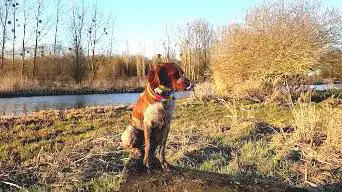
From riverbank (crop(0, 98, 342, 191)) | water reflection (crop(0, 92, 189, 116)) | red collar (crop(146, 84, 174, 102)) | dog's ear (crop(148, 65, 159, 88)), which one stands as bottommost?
water reflection (crop(0, 92, 189, 116))

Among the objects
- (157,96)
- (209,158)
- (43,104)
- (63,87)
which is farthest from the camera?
(63,87)

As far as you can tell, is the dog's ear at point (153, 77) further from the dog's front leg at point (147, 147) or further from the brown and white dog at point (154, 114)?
the dog's front leg at point (147, 147)

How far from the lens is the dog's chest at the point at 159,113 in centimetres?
388

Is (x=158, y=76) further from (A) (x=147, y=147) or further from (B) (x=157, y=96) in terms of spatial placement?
(A) (x=147, y=147)

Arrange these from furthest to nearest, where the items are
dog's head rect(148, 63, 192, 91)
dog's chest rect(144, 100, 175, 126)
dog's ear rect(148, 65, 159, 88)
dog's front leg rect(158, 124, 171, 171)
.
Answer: dog's front leg rect(158, 124, 171, 171), dog's chest rect(144, 100, 175, 126), dog's ear rect(148, 65, 159, 88), dog's head rect(148, 63, 192, 91)

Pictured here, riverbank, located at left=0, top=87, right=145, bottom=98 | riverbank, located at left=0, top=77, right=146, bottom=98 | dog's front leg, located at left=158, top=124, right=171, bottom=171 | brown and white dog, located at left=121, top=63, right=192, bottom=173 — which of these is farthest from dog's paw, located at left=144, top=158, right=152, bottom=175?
riverbank, located at left=0, top=87, right=145, bottom=98

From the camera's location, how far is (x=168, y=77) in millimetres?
3711

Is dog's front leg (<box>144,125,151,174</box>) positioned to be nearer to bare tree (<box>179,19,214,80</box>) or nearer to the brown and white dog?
the brown and white dog

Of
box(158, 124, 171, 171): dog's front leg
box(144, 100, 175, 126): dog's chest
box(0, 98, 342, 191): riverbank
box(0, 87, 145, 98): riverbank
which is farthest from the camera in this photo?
box(0, 87, 145, 98): riverbank

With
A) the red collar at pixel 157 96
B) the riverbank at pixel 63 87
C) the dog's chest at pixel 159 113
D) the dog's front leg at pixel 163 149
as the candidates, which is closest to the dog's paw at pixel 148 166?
the dog's front leg at pixel 163 149

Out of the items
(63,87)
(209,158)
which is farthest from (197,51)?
(209,158)

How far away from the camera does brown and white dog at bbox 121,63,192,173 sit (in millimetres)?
3713

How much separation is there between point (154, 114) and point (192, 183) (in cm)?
68

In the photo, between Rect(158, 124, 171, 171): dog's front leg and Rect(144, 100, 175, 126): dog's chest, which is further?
Rect(158, 124, 171, 171): dog's front leg
